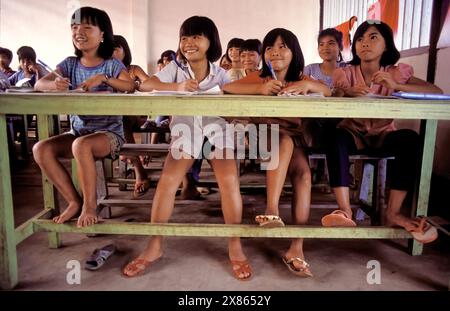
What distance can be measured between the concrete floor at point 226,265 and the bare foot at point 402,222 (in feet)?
0.76

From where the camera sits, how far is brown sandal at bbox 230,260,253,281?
1.69 meters

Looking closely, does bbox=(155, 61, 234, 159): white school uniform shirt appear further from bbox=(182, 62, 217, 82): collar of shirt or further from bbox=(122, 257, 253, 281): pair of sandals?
bbox=(122, 257, 253, 281): pair of sandals

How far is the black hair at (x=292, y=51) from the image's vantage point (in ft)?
6.39

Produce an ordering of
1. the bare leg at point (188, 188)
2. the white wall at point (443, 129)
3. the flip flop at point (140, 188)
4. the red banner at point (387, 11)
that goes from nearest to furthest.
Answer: the white wall at point (443, 129) → the bare leg at point (188, 188) → the flip flop at point (140, 188) → the red banner at point (387, 11)

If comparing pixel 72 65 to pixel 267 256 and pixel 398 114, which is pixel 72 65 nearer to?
pixel 267 256

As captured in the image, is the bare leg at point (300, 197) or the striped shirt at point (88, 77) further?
the striped shirt at point (88, 77)

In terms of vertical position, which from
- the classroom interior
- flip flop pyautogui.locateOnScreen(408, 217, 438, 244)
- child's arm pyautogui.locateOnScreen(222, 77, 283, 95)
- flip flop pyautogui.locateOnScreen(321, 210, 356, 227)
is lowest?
the classroom interior

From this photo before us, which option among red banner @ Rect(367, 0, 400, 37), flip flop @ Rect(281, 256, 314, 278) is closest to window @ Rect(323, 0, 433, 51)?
red banner @ Rect(367, 0, 400, 37)

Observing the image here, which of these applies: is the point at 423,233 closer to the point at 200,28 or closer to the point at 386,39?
the point at 386,39

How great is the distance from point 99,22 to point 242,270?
1.50m

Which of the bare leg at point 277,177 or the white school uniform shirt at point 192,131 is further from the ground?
the white school uniform shirt at point 192,131

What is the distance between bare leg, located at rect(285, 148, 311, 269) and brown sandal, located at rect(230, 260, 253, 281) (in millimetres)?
200

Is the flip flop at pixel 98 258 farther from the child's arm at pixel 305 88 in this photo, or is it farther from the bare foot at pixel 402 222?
the bare foot at pixel 402 222

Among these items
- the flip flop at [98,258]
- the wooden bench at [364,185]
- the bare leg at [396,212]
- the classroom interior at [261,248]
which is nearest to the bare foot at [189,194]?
the classroom interior at [261,248]
